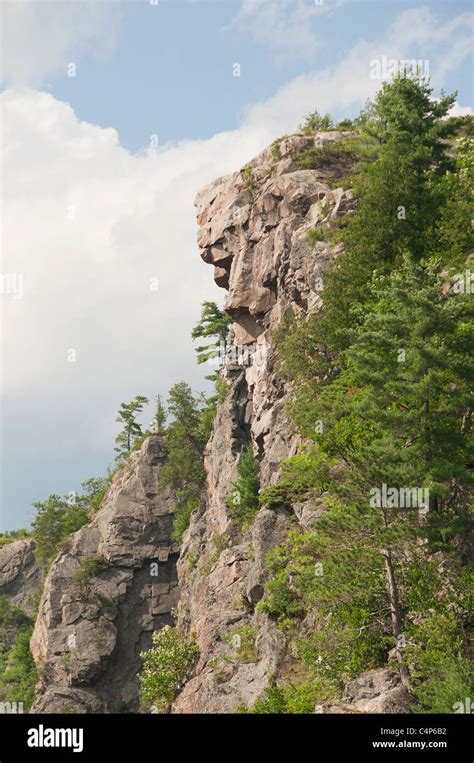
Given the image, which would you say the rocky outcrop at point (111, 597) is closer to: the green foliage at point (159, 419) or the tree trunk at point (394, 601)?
the green foliage at point (159, 419)

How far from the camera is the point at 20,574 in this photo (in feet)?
329

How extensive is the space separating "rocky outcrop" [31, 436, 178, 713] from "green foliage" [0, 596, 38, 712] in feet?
15.0

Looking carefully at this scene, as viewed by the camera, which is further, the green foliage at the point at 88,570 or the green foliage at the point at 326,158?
the green foliage at the point at 88,570

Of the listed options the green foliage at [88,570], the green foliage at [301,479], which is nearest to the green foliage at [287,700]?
the green foliage at [301,479]

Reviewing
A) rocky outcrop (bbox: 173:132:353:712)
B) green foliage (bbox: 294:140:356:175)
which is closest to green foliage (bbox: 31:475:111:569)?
rocky outcrop (bbox: 173:132:353:712)

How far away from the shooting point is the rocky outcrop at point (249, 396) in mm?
40406

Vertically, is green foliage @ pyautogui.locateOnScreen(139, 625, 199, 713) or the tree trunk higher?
the tree trunk

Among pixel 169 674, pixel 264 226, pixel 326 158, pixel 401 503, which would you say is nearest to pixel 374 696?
pixel 401 503

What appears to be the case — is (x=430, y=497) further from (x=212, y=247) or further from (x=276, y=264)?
(x=212, y=247)

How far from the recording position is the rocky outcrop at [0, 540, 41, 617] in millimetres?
98312

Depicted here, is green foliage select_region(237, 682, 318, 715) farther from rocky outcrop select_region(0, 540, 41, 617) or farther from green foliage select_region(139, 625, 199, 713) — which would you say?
rocky outcrop select_region(0, 540, 41, 617)

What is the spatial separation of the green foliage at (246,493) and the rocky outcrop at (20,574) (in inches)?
2001

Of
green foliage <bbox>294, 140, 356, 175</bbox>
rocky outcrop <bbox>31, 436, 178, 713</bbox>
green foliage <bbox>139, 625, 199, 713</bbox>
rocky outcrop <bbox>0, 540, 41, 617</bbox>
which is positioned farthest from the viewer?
rocky outcrop <bbox>0, 540, 41, 617</bbox>
